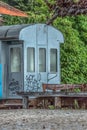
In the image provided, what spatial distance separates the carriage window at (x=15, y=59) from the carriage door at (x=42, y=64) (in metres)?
0.92

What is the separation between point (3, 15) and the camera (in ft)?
112

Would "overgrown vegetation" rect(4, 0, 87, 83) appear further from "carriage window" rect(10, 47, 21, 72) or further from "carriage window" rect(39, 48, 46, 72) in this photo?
"carriage window" rect(10, 47, 21, 72)

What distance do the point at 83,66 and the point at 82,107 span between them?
1100cm

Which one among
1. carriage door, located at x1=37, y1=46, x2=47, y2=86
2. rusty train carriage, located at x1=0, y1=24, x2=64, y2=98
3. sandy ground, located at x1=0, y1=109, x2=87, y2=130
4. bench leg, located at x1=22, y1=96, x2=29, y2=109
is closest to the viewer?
sandy ground, located at x1=0, y1=109, x2=87, y2=130

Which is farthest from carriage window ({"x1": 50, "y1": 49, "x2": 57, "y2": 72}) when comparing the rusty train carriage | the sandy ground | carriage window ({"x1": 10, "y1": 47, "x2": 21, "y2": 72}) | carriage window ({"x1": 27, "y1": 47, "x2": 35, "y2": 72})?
the sandy ground

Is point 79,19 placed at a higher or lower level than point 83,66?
higher

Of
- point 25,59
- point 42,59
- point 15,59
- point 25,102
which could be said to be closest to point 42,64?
point 42,59

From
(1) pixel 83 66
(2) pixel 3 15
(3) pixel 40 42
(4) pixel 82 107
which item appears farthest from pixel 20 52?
(1) pixel 83 66

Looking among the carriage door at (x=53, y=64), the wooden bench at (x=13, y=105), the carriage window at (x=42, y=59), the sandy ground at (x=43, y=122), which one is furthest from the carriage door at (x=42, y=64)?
the sandy ground at (x=43, y=122)

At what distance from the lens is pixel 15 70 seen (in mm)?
27000

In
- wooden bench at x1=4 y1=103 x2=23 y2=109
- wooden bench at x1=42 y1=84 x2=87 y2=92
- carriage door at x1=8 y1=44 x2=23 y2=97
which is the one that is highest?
carriage door at x1=8 y1=44 x2=23 y2=97

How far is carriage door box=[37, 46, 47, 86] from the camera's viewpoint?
2730 cm

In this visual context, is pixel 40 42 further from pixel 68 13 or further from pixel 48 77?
pixel 68 13

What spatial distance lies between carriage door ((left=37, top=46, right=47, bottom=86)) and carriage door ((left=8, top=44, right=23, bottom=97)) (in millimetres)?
898
